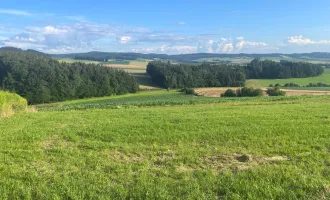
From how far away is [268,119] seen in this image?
41.9ft

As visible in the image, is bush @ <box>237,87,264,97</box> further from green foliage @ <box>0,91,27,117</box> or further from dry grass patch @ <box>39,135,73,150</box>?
dry grass patch @ <box>39,135,73,150</box>

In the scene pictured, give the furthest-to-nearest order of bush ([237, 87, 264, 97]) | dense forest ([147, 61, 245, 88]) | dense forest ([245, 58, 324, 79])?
dense forest ([245, 58, 324, 79]), dense forest ([147, 61, 245, 88]), bush ([237, 87, 264, 97])

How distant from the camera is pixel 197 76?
104 meters

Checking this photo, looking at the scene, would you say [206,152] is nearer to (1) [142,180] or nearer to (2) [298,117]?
(1) [142,180]

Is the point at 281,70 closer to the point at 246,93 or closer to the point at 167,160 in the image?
the point at 246,93

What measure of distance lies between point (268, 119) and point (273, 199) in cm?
807

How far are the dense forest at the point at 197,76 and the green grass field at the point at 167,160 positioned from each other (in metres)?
88.5

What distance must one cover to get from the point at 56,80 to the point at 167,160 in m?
81.5

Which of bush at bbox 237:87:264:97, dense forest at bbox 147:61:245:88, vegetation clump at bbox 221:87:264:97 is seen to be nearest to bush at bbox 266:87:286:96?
vegetation clump at bbox 221:87:264:97

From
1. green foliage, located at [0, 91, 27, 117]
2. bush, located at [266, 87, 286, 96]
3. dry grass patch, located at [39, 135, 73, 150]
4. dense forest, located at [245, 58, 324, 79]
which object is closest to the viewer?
dry grass patch, located at [39, 135, 73, 150]

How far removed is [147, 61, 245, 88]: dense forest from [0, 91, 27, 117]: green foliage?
8219 cm

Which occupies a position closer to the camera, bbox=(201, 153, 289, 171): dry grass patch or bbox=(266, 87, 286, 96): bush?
bbox=(201, 153, 289, 171): dry grass patch

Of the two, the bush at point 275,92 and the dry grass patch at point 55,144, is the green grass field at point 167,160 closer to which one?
the dry grass patch at point 55,144

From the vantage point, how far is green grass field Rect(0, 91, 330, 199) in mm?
5500
